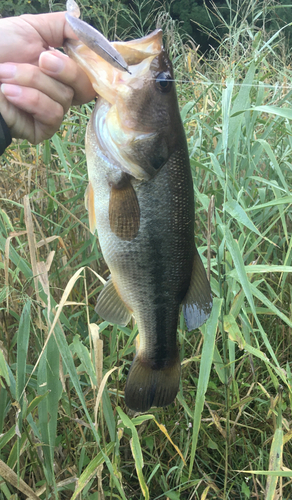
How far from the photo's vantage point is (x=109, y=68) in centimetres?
110

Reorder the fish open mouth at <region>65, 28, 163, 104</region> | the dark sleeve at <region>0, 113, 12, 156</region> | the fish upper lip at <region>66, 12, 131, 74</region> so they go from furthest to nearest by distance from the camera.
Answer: the dark sleeve at <region>0, 113, 12, 156</region>, the fish open mouth at <region>65, 28, 163, 104</region>, the fish upper lip at <region>66, 12, 131, 74</region>

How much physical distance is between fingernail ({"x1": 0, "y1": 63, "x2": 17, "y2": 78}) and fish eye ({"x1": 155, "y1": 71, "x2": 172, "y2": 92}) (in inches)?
19.1

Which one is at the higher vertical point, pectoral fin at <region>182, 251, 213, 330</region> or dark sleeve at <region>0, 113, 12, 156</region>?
dark sleeve at <region>0, 113, 12, 156</region>

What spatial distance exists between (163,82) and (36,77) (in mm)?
441

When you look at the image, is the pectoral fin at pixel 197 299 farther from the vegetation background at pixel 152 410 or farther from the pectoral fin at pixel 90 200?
the pectoral fin at pixel 90 200

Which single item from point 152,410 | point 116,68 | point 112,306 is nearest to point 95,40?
point 116,68

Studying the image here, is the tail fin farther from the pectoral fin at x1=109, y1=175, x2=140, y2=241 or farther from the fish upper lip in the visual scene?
the fish upper lip

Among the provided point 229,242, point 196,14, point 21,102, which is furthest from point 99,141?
point 196,14

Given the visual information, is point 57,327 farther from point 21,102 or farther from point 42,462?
point 21,102

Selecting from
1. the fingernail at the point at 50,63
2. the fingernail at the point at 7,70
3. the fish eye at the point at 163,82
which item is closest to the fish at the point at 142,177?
the fish eye at the point at 163,82

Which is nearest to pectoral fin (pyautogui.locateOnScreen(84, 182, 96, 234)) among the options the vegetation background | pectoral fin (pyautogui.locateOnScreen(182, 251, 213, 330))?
the vegetation background

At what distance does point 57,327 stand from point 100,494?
20.2 inches

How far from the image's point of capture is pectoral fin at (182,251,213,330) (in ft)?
3.86

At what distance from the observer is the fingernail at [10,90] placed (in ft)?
4.15
